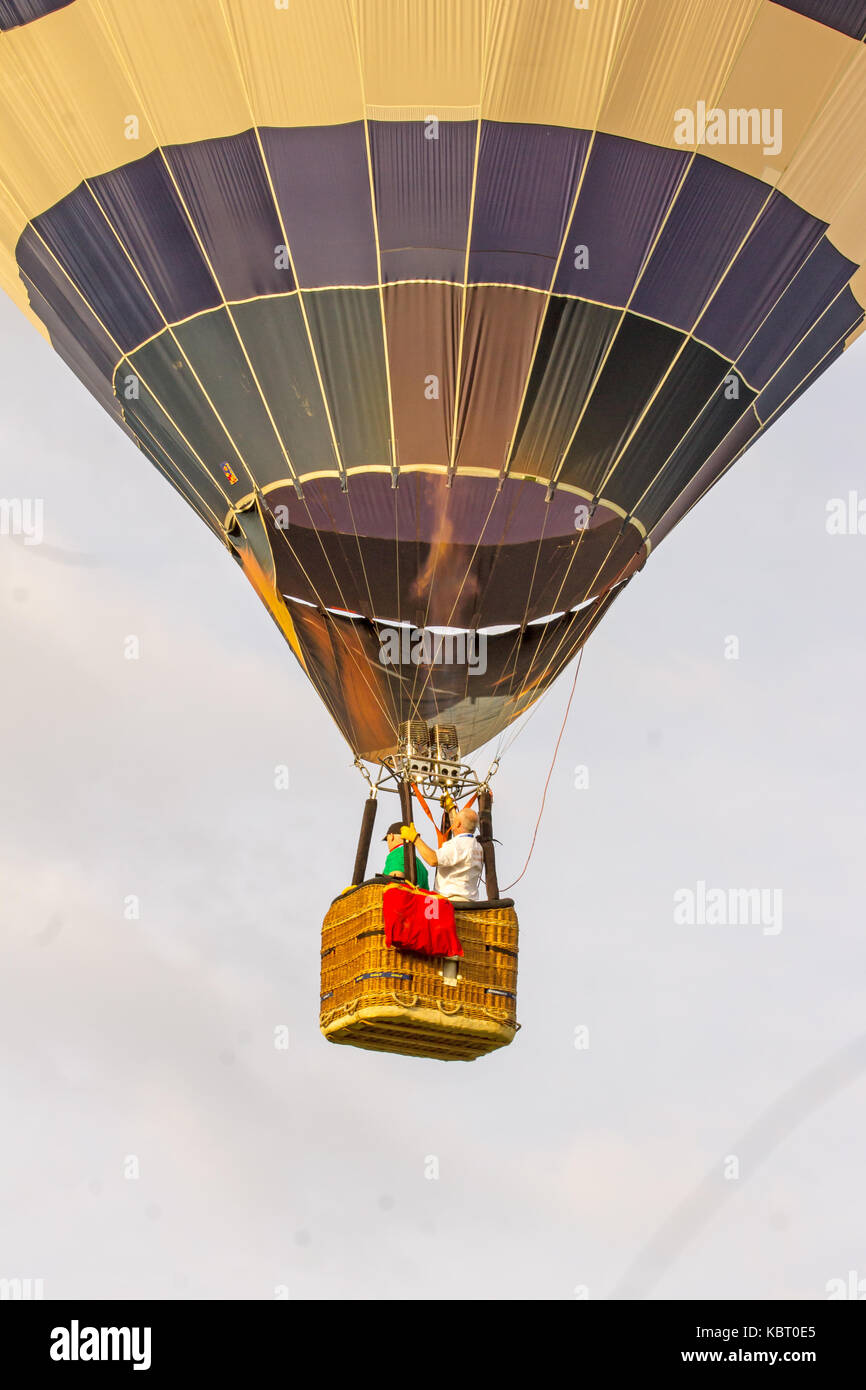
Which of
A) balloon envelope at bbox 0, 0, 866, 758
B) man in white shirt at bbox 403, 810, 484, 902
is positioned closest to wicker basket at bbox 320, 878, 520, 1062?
man in white shirt at bbox 403, 810, 484, 902

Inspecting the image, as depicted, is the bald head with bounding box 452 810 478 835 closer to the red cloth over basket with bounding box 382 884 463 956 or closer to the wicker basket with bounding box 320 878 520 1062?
the wicker basket with bounding box 320 878 520 1062

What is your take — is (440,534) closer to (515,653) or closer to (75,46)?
(515,653)

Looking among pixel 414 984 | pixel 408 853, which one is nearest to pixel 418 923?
pixel 414 984

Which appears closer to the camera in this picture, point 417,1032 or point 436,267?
point 417,1032

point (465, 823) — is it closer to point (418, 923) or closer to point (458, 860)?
→ point (458, 860)

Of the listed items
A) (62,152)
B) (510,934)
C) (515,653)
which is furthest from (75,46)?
(510,934)

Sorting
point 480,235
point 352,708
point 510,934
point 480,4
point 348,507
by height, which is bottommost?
point 510,934
